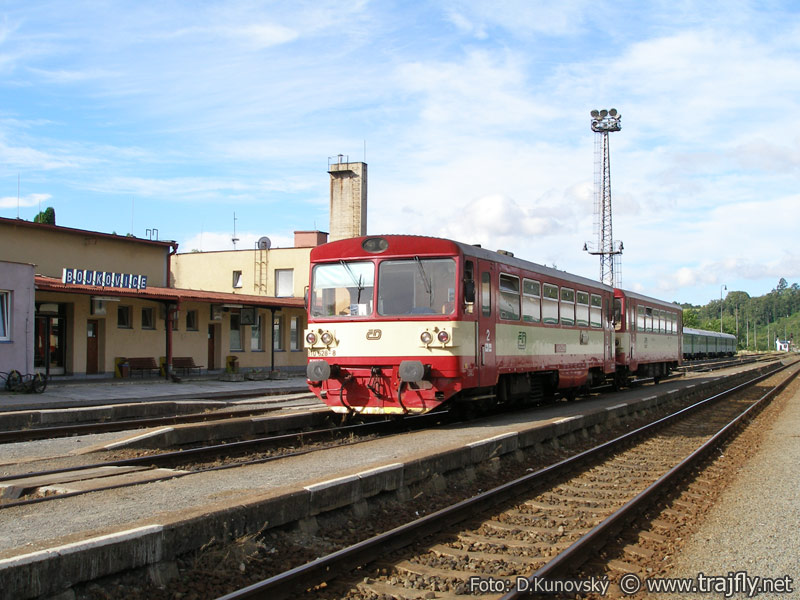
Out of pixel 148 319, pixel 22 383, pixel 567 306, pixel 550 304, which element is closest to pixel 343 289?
pixel 550 304

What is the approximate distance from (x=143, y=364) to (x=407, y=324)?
668 inches

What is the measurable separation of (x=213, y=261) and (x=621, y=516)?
40.1 meters

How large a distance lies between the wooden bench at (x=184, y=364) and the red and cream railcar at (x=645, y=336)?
15.0m

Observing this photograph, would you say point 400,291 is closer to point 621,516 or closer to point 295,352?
point 621,516

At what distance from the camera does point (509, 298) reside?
1388cm

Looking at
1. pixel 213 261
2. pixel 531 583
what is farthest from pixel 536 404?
pixel 213 261

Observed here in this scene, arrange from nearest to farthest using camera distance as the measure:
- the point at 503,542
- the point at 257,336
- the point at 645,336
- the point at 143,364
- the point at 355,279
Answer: the point at 503,542 < the point at 355,279 < the point at 645,336 < the point at 143,364 < the point at 257,336

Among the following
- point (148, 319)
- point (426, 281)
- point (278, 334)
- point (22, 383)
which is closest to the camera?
point (426, 281)

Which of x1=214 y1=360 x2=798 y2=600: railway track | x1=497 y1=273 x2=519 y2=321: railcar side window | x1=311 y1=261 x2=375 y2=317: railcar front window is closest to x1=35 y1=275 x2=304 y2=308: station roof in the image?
x1=311 y1=261 x2=375 y2=317: railcar front window

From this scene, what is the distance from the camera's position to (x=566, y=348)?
54.7 ft

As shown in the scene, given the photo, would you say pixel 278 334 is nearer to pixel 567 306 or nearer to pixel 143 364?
pixel 143 364

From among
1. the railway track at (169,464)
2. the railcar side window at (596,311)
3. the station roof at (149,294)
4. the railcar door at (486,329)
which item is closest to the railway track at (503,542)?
the railcar door at (486,329)

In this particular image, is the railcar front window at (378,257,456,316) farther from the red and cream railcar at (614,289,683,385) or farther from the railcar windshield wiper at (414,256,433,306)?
the red and cream railcar at (614,289,683,385)

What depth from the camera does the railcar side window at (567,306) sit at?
16.5 metres
